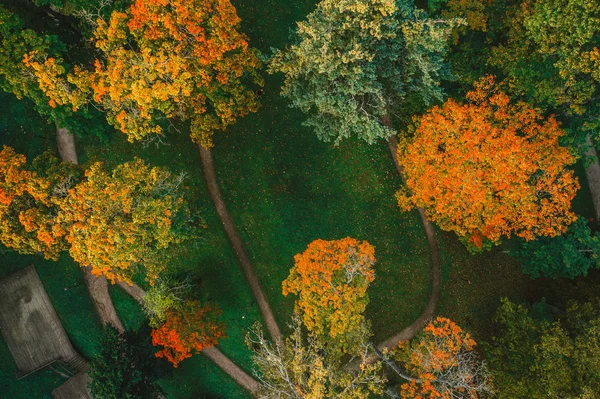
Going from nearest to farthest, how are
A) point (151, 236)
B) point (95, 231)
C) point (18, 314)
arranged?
point (95, 231) → point (151, 236) → point (18, 314)

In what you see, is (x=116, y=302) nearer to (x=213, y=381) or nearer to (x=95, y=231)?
(x=213, y=381)

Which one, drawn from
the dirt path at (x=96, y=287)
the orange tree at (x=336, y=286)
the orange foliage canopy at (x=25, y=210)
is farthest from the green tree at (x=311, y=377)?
the dirt path at (x=96, y=287)

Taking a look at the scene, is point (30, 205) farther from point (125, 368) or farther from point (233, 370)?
point (233, 370)

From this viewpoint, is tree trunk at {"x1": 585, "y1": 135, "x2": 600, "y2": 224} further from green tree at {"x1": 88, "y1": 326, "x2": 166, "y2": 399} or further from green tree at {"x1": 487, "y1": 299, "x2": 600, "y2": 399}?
green tree at {"x1": 88, "y1": 326, "x2": 166, "y2": 399}

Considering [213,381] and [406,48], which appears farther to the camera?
[213,381]

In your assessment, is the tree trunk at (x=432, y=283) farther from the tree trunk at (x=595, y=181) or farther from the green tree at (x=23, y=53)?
the green tree at (x=23, y=53)

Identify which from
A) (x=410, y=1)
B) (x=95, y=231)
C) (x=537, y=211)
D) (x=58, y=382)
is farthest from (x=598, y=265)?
(x=58, y=382)

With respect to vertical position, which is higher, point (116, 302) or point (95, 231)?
point (95, 231)
